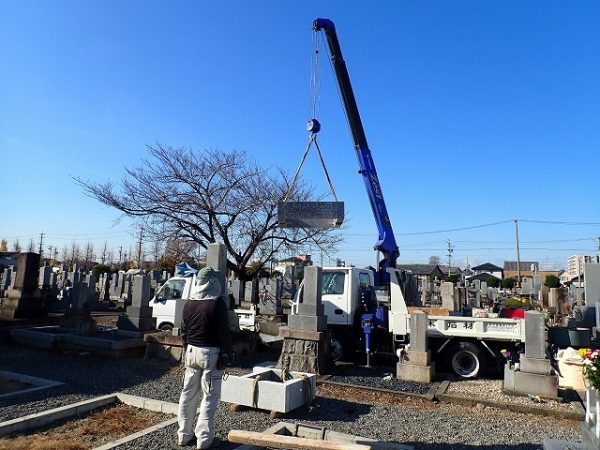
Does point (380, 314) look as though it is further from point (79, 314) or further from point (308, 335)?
point (79, 314)

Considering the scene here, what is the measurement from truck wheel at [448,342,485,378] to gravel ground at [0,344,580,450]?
85.0 inches

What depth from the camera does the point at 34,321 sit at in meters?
15.6

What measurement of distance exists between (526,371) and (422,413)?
2.16 meters

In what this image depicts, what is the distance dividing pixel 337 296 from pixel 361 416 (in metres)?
4.28

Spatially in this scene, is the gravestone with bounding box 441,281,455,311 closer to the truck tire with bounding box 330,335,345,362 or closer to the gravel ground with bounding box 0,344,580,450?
the truck tire with bounding box 330,335,345,362

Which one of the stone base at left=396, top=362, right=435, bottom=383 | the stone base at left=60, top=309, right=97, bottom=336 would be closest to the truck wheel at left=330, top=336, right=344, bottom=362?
the stone base at left=396, top=362, right=435, bottom=383

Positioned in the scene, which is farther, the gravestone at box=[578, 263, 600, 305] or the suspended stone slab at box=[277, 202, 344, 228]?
the gravestone at box=[578, 263, 600, 305]

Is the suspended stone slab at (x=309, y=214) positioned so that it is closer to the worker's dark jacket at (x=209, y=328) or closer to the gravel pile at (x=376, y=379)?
the gravel pile at (x=376, y=379)

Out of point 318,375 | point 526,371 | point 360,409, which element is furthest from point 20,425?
point 526,371

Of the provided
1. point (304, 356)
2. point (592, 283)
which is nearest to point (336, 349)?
point (304, 356)

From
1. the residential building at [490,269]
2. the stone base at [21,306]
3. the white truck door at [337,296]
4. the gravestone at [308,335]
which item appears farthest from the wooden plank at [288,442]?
the residential building at [490,269]

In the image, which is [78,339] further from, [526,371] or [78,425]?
[526,371]

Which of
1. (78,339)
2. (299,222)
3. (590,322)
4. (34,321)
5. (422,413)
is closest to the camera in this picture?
(422,413)

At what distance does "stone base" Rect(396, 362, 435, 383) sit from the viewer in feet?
25.8
